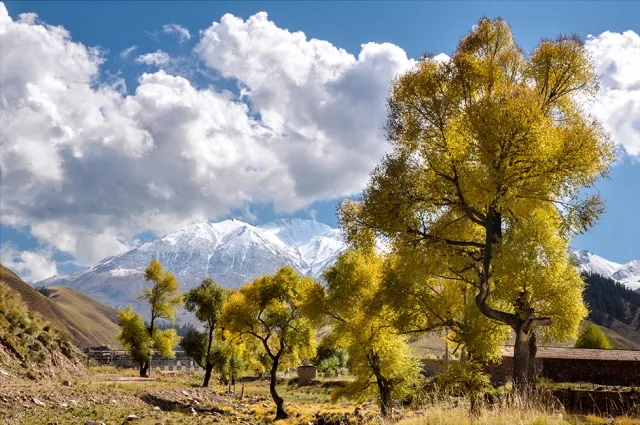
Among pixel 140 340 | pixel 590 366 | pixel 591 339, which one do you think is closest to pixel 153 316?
pixel 140 340

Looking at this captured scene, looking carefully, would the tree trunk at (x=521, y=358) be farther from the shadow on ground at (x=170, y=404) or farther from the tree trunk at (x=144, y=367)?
the tree trunk at (x=144, y=367)

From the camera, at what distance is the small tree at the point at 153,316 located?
60628 millimetres

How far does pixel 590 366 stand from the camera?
48.4 m

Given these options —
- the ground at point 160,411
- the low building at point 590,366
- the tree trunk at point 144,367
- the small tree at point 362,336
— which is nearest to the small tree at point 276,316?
the ground at point 160,411

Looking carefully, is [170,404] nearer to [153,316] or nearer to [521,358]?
[153,316]

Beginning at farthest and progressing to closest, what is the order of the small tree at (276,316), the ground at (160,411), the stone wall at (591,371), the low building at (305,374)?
1. the low building at (305,374)
2. the stone wall at (591,371)
3. the small tree at (276,316)
4. the ground at (160,411)

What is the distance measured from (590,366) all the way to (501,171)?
4009cm

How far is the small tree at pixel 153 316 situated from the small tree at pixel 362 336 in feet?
103

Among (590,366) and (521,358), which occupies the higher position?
(521,358)

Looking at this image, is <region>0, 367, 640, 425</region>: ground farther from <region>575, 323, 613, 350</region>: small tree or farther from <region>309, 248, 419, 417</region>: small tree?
<region>575, 323, 613, 350</region>: small tree

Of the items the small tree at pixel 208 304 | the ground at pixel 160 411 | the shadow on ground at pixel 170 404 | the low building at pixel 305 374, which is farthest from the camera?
the low building at pixel 305 374

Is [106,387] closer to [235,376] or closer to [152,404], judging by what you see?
[152,404]

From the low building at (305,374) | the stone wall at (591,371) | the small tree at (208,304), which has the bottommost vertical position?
the low building at (305,374)

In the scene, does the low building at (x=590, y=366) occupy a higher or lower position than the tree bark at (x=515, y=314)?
lower
